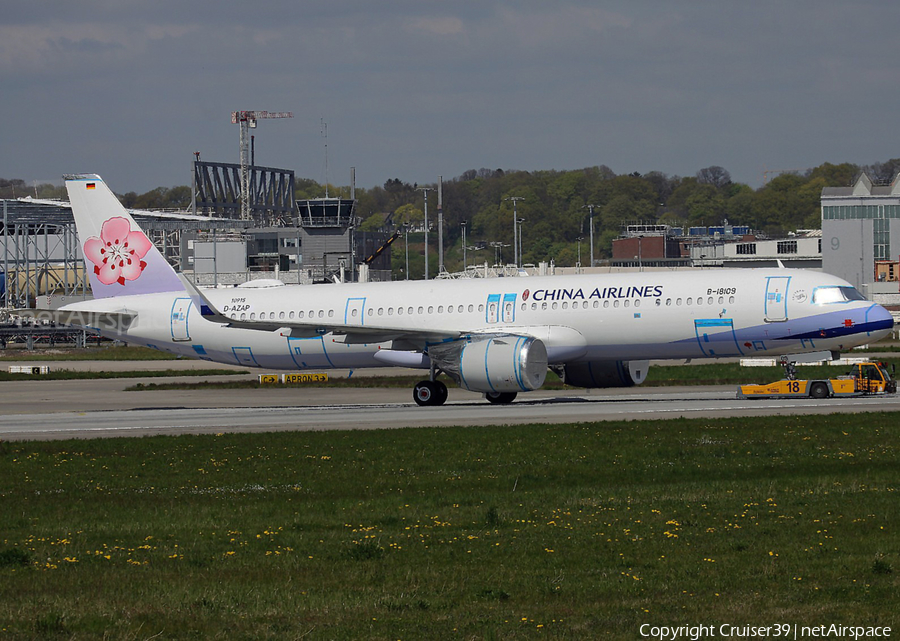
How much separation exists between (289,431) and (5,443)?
25.1 ft

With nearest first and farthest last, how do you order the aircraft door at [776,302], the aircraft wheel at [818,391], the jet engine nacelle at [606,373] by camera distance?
1. the aircraft door at [776,302]
2. the aircraft wheel at [818,391]
3. the jet engine nacelle at [606,373]

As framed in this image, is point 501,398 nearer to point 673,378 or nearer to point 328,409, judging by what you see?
point 328,409

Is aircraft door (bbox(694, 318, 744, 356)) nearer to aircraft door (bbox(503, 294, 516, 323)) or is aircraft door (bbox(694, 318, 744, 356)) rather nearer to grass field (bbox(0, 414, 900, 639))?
aircraft door (bbox(503, 294, 516, 323))

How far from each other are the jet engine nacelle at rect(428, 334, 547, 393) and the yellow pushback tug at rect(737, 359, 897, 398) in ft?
25.2

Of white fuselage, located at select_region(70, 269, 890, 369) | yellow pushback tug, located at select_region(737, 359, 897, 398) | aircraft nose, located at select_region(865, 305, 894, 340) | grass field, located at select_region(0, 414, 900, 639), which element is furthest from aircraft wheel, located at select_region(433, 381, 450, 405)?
grass field, located at select_region(0, 414, 900, 639)

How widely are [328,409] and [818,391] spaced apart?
704 inches

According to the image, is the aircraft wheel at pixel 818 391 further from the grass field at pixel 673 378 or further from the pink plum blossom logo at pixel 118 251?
the pink plum blossom logo at pixel 118 251

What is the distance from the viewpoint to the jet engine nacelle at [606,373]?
42312mm

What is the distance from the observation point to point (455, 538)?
16.0m

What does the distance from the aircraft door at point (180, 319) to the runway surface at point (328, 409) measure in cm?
288

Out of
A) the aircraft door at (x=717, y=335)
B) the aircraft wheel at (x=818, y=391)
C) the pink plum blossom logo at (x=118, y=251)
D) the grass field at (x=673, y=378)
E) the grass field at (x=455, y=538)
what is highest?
the pink plum blossom logo at (x=118, y=251)

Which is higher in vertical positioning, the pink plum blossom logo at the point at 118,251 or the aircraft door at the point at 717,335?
the pink plum blossom logo at the point at 118,251

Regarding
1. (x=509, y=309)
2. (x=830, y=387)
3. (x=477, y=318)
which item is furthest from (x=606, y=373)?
(x=830, y=387)

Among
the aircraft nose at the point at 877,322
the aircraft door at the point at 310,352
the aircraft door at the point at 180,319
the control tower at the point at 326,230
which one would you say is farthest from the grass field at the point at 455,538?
the control tower at the point at 326,230
